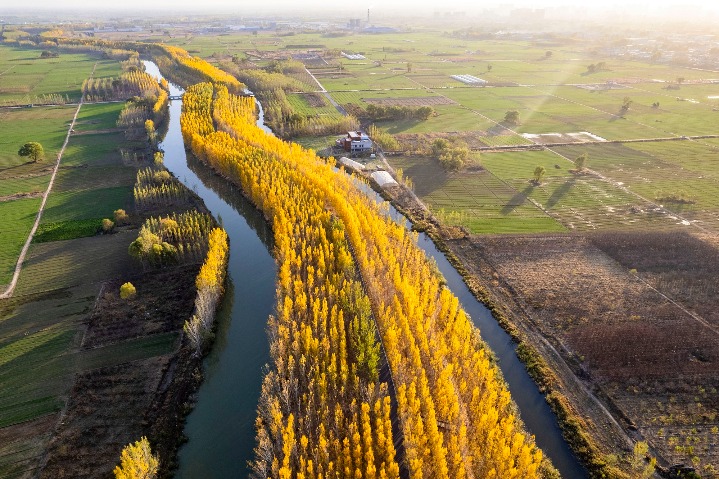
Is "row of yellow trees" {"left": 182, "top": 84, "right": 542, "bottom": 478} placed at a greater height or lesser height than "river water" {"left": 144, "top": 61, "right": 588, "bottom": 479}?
greater

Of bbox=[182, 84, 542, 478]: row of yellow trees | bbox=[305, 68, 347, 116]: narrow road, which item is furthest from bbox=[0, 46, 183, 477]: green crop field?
bbox=[305, 68, 347, 116]: narrow road

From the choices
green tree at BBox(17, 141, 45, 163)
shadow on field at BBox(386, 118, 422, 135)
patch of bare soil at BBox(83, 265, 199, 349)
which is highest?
shadow on field at BBox(386, 118, 422, 135)

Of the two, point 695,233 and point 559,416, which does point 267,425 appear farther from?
point 695,233

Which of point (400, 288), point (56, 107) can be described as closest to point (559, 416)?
point (400, 288)

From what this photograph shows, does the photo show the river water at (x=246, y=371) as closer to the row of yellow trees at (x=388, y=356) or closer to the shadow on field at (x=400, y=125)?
the row of yellow trees at (x=388, y=356)

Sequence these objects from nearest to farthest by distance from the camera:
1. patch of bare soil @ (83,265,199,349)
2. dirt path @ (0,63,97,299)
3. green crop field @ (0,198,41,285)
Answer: patch of bare soil @ (83,265,199,349)
dirt path @ (0,63,97,299)
green crop field @ (0,198,41,285)

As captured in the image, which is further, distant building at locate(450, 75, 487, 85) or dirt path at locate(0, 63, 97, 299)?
distant building at locate(450, 75, 487, 85)

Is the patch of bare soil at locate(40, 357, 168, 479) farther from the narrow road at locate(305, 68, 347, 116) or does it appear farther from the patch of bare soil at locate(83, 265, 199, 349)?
the narrow road at locate(305, 68, 347, 116)
